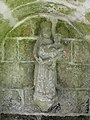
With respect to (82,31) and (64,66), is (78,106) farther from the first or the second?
(82,31)

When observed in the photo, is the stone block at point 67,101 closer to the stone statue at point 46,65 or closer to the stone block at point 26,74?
the stone statue at point 46,65

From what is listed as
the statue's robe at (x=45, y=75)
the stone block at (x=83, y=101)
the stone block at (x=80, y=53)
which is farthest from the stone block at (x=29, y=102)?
the stone block at (x=80, y=53)

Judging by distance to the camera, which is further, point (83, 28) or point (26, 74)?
point (26, 74)

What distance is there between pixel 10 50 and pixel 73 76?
1.92ft

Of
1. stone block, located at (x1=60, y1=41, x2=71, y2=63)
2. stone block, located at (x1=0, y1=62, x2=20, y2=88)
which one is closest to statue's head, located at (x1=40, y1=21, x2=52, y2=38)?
stone block, located at (x1=60, y1=41, x2=71, y2=63)

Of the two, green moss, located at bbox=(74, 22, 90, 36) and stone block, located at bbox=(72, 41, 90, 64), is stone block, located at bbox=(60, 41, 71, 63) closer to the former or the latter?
stone block, located at bbox=(72, 41, 90, 64)

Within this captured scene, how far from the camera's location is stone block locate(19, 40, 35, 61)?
3256 mm

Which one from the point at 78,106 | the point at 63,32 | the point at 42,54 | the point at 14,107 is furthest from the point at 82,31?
the point at 14,107

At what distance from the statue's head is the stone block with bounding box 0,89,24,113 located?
1.75 feet

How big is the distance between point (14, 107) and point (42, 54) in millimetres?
566

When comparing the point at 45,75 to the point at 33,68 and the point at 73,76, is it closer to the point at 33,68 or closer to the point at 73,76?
the point at 33,68

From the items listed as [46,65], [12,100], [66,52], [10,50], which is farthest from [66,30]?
[12,100]

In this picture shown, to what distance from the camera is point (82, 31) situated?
124 inches

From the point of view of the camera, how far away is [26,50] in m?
3.27
